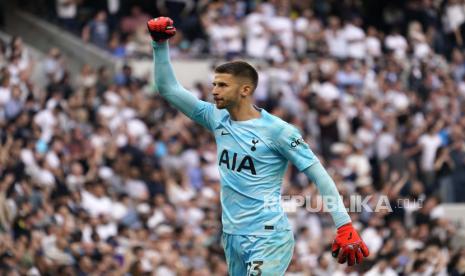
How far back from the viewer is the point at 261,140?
382 inches

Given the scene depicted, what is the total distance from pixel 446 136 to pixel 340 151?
8.45 feet

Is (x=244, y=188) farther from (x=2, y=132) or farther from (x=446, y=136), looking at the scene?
(x=446, y=136)

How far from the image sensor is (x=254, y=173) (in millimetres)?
9742

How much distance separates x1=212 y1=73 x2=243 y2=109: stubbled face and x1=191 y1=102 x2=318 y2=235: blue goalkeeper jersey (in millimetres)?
205

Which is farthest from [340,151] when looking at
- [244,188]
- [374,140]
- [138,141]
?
[244,188]

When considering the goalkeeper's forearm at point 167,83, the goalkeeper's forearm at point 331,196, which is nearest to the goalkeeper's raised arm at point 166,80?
the goalkeeper's forearm at point 167,83

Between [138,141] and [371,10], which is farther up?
[371,10]

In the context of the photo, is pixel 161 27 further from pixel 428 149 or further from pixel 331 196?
pixel 428 149

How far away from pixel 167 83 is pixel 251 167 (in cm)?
95

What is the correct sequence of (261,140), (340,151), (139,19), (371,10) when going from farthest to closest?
(371,10)
(139,19)
(340,151)
(261,140)

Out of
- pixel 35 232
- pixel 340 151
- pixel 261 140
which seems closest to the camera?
pixel 261 140

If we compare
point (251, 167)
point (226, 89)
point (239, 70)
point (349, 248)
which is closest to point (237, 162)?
point (251, 167)

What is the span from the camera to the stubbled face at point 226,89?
9711 mm

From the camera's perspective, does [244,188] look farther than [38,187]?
No
